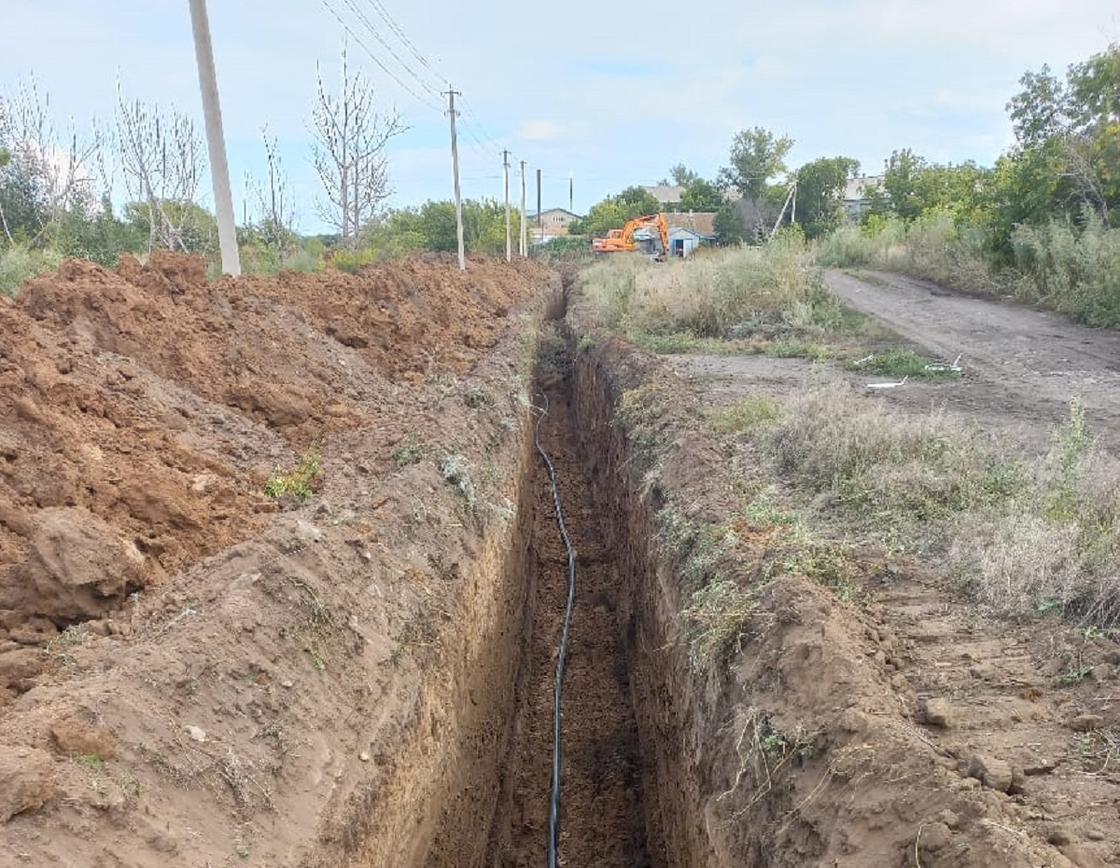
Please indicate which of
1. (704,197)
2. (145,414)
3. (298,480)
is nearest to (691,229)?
(704,197)

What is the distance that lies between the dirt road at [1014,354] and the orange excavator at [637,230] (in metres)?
12.2

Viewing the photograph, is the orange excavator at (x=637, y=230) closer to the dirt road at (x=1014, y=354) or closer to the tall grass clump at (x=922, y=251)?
the tall grass clump at (x=922, y=251)

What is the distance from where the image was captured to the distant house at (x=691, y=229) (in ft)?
158

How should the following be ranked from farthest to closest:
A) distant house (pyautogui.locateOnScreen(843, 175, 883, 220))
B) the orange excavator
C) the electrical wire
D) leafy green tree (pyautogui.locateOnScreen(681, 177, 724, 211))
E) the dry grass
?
leafy green tree (pyautogui.locateOnScreen(681, 177, 724, 211)) → distant house (pyautogui.locateOnScreen(843, 175, 883, 220)) → the orange excavator → the dry grass → the electrical wire

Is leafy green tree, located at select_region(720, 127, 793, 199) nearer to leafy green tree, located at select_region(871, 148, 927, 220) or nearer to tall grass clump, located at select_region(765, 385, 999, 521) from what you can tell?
leafy green tree, located at select_region(871, 148, 927, 220)

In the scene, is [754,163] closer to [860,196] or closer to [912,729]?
[860,196]

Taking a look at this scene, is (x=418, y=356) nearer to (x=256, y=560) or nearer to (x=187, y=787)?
(x=256, y=560)

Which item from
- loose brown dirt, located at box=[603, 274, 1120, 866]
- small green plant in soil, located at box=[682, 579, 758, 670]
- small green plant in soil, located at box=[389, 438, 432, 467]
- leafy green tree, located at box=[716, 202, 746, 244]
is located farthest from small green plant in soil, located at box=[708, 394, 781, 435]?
leafy green tree, located at box=[716, 202, 746, 244]

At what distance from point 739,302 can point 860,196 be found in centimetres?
5996

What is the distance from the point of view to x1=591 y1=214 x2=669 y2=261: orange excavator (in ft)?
111

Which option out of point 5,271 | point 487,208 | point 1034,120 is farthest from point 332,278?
point 487,208

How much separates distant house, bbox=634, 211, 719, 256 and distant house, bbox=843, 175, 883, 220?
8756 millimetres

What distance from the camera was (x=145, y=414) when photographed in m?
5.99

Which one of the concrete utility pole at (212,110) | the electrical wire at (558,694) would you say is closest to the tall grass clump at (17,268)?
the concrete utility pole at (212,110)
